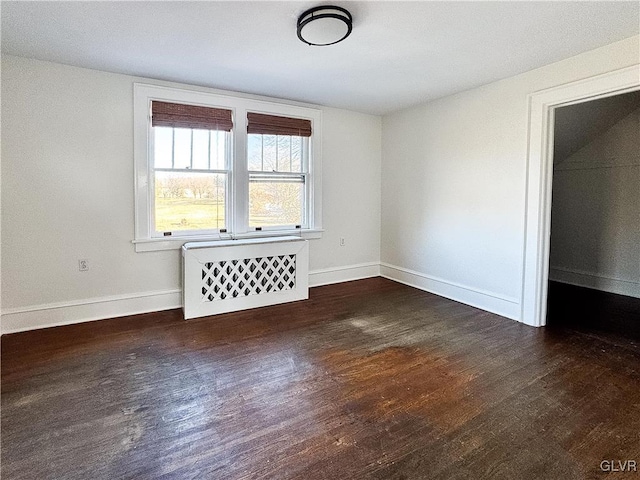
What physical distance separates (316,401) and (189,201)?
276 centimetres

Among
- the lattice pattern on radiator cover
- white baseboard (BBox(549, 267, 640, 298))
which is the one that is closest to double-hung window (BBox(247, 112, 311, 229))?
the lattice pattern on radiator cover

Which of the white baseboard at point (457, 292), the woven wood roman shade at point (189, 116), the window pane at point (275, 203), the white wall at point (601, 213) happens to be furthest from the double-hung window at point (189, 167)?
the white wall at point (601, 213)

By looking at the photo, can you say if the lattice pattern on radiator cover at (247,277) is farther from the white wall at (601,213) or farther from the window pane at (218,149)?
the white wall at (601,213)

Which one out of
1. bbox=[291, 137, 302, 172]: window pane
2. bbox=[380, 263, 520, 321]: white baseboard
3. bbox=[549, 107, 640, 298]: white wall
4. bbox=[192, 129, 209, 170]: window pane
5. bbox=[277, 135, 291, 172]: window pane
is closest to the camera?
bbox=[380, 263, 520, 321]: white baseboard

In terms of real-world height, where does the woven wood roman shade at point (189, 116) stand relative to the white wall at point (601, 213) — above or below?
above

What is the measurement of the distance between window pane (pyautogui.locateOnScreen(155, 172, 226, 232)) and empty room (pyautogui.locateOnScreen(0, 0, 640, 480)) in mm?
23

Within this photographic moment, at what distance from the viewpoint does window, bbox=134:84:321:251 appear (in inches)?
145

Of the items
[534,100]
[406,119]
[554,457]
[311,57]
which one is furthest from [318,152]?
[554,457]

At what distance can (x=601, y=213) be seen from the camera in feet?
15.3

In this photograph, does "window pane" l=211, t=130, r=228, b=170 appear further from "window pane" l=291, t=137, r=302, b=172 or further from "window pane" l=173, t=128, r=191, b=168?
"window pane" l=291, t=137, r=302, b=172

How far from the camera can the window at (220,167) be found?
368cm

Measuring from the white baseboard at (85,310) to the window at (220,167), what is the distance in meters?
0.56

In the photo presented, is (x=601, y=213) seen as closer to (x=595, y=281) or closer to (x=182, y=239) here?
(x=595, y=281)

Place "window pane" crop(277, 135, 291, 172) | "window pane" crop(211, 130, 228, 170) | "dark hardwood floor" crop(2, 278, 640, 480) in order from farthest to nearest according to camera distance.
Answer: "window pane" crop(277, 135, 291, 172) < "window pane" crop(211, 130, 228, 170) < "dark hardwood floor" crop(2, 278, 640, 480)
